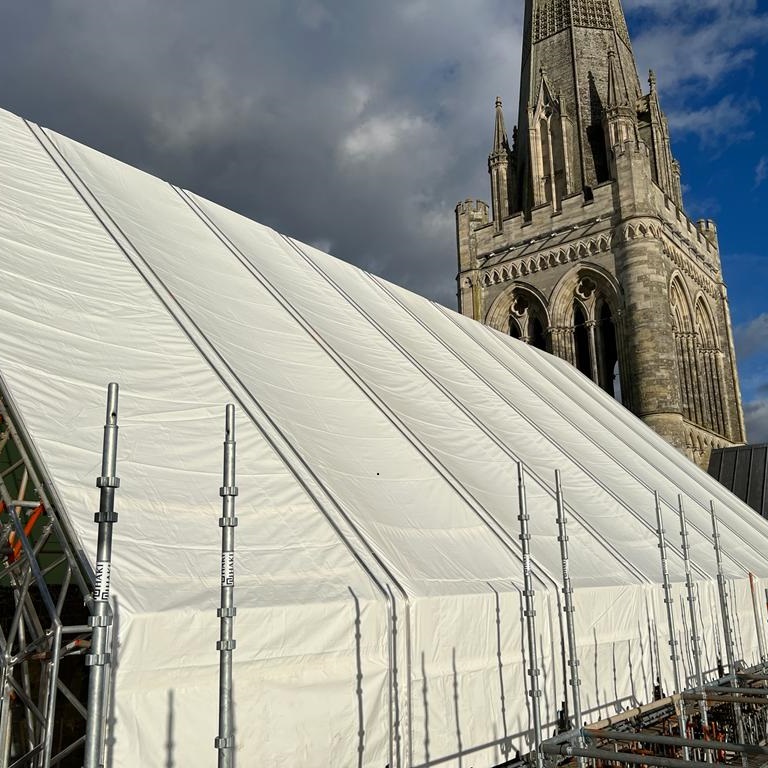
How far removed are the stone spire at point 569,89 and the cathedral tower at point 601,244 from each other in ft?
0.14

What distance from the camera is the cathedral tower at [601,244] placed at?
19.2 meters

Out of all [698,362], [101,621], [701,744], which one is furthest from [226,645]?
[698,362]

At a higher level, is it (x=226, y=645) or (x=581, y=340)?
(x=581, y=340)

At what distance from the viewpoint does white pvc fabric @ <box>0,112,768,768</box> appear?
10.5 ft

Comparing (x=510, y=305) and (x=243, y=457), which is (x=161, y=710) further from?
(x=510, y=305)

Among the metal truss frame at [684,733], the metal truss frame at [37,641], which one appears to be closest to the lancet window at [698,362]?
the metal truss frame at [684,733]

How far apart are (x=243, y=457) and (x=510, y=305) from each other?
18232mm

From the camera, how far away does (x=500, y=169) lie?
24.6 meters

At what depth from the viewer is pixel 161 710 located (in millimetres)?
2838

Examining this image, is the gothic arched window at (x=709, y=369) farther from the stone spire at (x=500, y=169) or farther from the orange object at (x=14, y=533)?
the orange object at (x=14, y=533)

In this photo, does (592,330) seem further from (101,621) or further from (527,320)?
(101,621)

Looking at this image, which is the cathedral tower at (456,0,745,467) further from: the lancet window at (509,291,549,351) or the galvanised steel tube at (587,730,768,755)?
the galvanised steel tube at (587,730,768,755)

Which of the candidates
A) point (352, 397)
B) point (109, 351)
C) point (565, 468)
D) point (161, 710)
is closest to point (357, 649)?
point (161, 710)

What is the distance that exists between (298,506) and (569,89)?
2287cm
